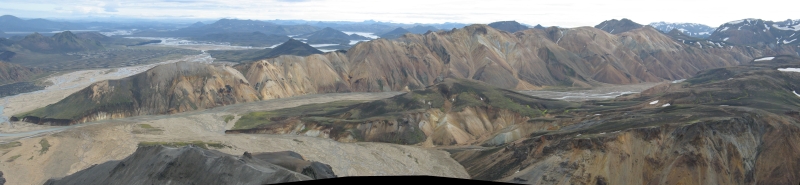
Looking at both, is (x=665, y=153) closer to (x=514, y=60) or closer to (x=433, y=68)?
(x=433, y=68)

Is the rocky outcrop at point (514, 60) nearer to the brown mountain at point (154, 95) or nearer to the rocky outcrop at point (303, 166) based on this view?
the brown mountain at point (154, 95)

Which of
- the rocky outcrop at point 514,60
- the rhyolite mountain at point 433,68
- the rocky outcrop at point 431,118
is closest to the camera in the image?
the rocky outcrop at point 431,118

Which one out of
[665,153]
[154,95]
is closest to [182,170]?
[665,153]

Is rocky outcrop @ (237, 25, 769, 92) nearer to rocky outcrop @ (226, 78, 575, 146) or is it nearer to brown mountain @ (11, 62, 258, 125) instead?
brown mountain @ (11, 62, 258, 125)

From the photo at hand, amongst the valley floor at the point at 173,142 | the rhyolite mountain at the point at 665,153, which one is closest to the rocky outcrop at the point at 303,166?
the valley floor at the point at 173,142

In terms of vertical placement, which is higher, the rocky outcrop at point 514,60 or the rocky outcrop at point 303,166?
the rocky outcrop at point 303,166

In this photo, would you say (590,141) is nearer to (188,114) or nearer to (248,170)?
(248,170)

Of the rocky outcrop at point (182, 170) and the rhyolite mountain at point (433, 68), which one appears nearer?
the rocky outcrop at point (182, 170)

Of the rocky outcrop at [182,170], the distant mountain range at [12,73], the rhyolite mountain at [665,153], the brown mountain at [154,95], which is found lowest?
the distant mountain range at [12,73]
